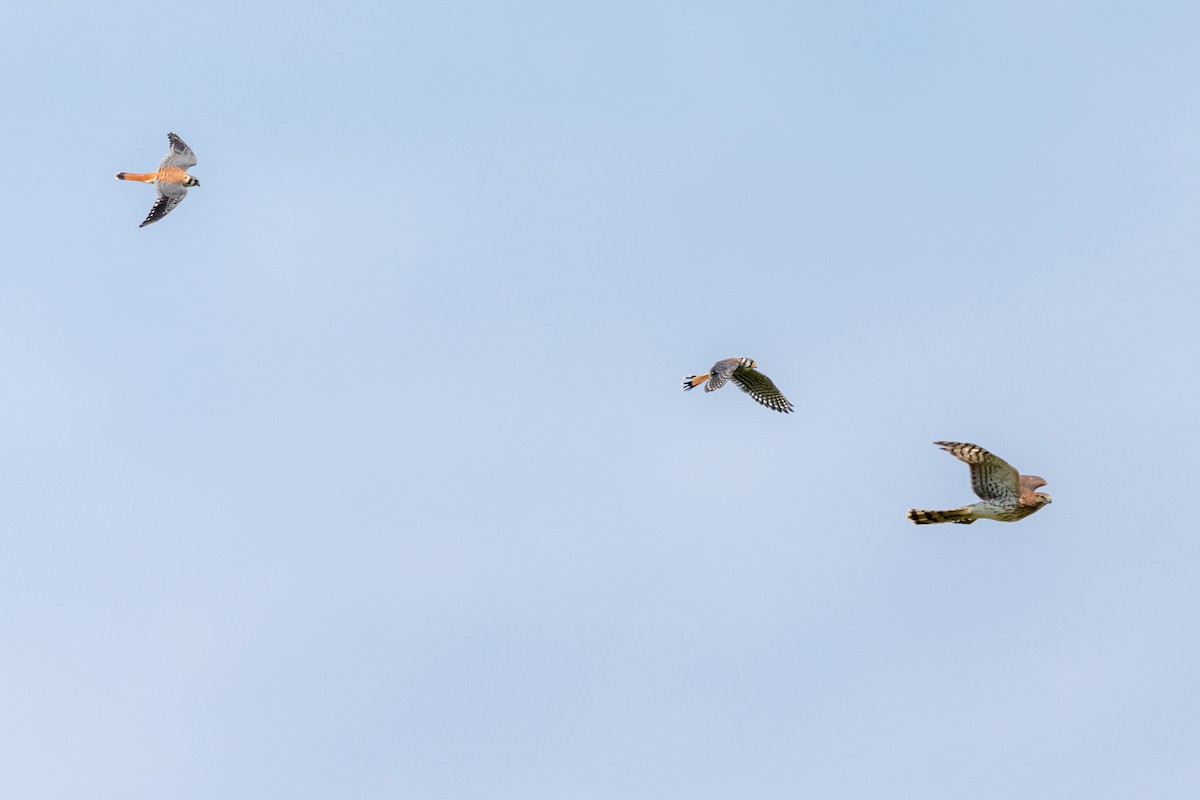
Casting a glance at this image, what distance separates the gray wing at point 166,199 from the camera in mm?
46594

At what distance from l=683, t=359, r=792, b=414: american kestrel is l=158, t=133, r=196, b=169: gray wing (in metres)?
13.6

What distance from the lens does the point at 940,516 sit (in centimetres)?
3416

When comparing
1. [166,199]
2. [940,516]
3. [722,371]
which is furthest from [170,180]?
[940,516]

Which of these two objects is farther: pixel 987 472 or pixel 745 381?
pixel 745 381

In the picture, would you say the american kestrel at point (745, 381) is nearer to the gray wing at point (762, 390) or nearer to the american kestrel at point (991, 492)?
the gray wing at point (762, 390)

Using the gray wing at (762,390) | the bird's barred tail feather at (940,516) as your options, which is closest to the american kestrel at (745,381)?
the gray wing at (762,390)

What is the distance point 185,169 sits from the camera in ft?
154

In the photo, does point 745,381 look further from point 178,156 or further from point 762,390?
point 178,156

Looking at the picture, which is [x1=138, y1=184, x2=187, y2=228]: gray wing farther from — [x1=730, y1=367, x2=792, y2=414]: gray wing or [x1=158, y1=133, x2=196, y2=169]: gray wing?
[x1=730, y1=367, x2=792, y2=414]: gray wing

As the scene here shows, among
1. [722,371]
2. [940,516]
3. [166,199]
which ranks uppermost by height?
[166,199]

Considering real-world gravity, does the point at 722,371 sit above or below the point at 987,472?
above

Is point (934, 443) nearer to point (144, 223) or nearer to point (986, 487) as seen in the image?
point (986, 487)

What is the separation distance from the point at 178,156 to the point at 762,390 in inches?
624

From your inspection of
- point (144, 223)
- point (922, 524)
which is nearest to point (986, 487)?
point (922, 524)
